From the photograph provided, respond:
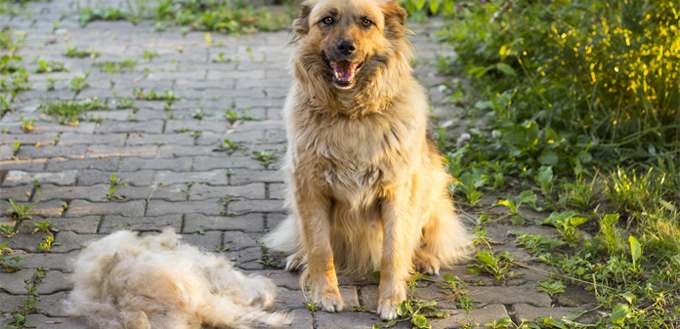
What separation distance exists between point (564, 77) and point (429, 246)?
7.75 ft

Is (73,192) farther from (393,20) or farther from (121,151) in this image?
(393,20)

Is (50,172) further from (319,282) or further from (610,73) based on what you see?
(610,73)

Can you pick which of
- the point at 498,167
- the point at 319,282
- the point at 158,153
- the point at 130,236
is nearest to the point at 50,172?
the point at 158,153

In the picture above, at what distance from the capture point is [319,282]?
12.0 feet

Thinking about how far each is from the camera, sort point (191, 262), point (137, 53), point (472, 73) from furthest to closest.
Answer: point (137, 53) → point (472, 73) → point (191, 262)

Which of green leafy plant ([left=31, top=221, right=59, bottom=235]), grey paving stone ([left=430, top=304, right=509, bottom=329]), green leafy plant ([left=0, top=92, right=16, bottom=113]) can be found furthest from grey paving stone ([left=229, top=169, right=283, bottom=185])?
green leafy plant ([left=0, top=92, right=16, bottom=113])

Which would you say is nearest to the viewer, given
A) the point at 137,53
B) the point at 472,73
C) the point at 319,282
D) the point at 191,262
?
the point at 191,262

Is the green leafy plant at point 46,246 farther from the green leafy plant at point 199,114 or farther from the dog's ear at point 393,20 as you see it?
the green leafy plant at point 199,114

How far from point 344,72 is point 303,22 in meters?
0.40

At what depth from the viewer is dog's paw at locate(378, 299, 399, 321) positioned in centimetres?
346

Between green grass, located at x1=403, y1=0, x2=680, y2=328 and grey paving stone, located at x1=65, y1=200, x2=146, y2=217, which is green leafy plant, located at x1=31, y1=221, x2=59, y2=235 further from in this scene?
green grass, located at x1=403, y1=0, x2=680, y2=328

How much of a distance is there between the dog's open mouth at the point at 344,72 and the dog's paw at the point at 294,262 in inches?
43.2

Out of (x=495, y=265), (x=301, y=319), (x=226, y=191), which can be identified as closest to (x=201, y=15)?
(x=226, y=191)

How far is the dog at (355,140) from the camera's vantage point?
3.54m
